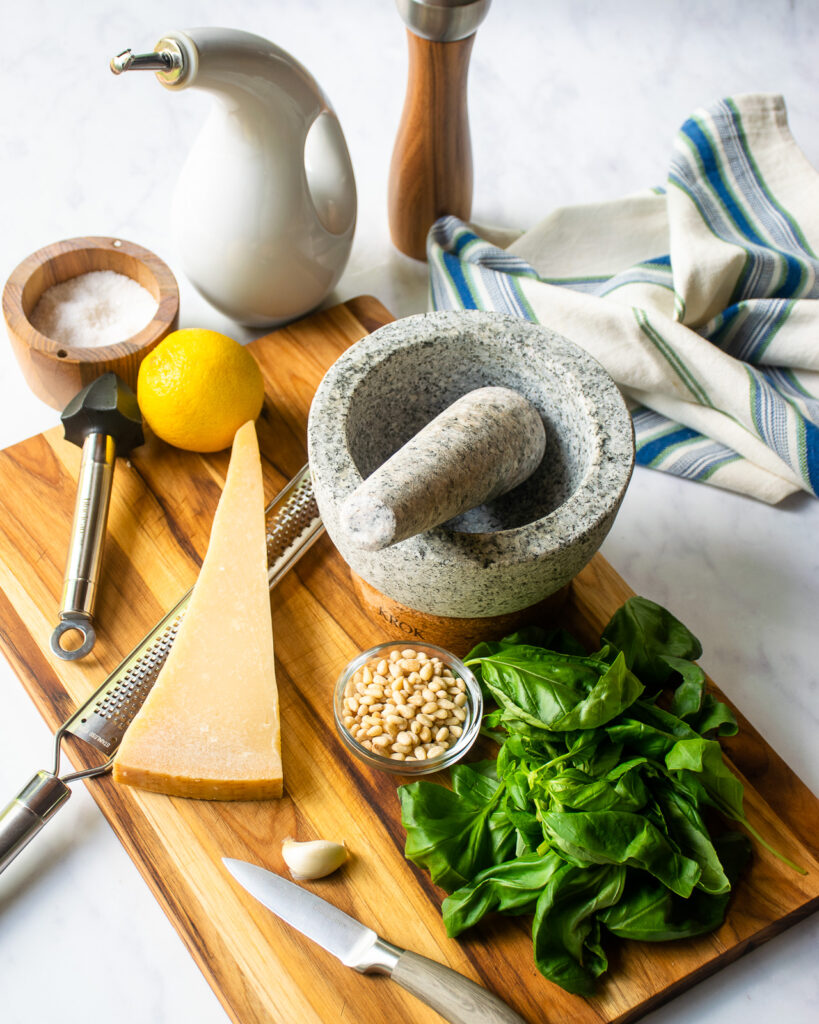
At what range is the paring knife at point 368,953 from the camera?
94 centimetres

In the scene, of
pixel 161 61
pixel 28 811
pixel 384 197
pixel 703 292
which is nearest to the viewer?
pixel 28 811

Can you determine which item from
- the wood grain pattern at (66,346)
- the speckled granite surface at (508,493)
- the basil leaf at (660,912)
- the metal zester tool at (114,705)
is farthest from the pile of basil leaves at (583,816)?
the wood grain pattern at (66,346)

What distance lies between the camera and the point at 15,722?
1.22m

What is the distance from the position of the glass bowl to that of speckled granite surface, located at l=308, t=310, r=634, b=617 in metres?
0.09

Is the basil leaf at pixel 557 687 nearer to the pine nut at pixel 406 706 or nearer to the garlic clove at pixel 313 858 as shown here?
the pine nut at pixel 406 706

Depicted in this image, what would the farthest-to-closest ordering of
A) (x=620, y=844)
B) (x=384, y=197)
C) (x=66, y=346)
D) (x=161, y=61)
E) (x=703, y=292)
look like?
(x=384, y=197), (x=703, y=292), (x=66, y=346), (x=161, y=61), (x=620, y=844)

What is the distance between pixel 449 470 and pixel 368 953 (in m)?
0.48

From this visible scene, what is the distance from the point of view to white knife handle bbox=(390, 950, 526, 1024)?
932 millimetres

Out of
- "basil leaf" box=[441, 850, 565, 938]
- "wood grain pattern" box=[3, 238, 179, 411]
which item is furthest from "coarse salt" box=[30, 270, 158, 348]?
"basil leaf" box=[441, 850, 565, 938]

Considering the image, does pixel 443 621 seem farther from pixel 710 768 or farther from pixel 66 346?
pixel 66 346

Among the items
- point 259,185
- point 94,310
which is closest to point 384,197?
point 259,185

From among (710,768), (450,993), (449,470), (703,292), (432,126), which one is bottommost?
(450,993)

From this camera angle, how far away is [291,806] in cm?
109

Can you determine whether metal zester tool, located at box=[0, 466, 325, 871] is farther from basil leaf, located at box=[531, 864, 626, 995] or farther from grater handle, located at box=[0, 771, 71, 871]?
basil leaf, located at box=[531, 864, 626, 995]
